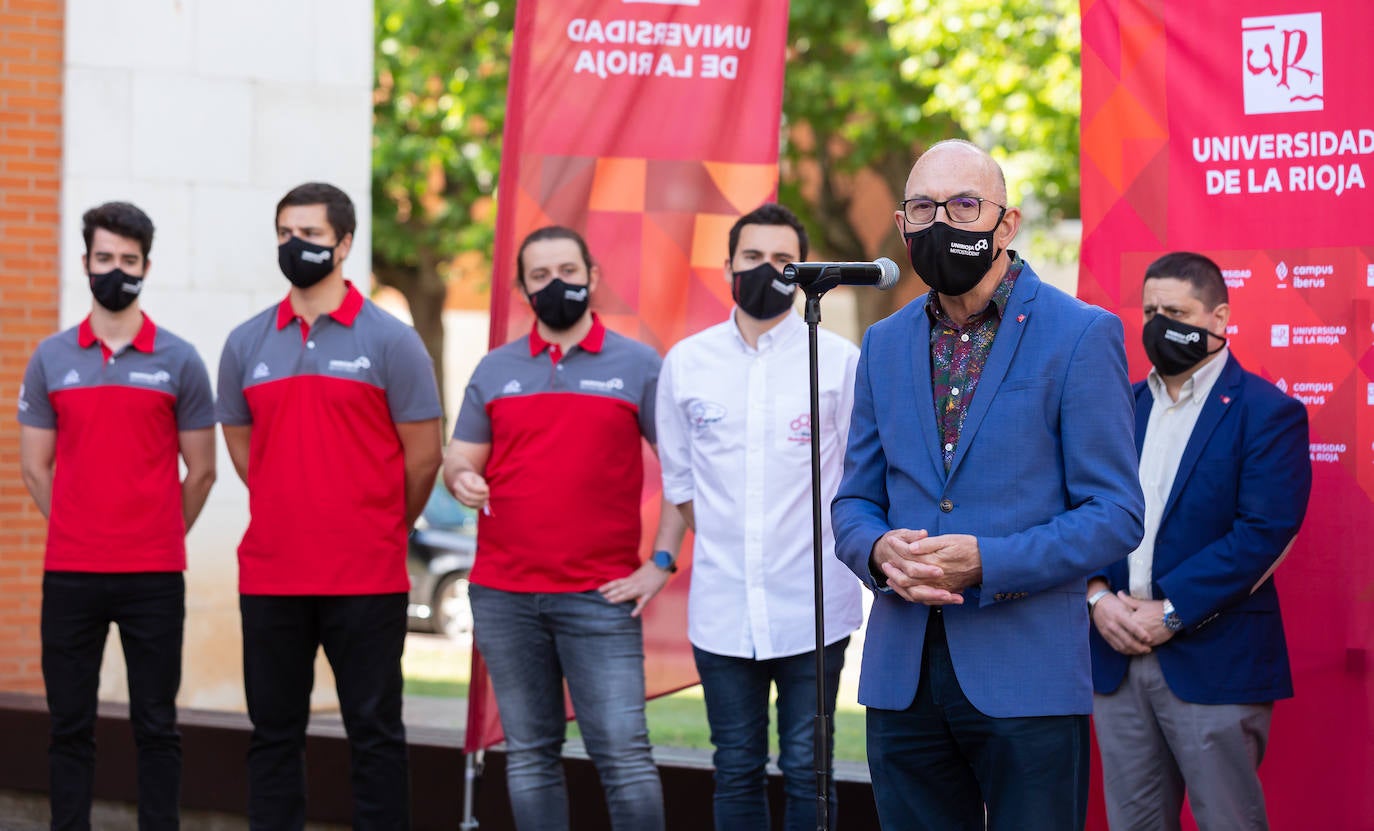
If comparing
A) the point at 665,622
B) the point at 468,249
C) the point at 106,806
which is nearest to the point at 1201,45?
the point at 665,622

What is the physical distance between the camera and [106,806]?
21.1ft

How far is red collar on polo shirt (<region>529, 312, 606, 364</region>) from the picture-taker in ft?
16.3

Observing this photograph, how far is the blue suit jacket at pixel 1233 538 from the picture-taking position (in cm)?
423

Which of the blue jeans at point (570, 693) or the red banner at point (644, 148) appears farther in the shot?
the red banner at point (644, 148)

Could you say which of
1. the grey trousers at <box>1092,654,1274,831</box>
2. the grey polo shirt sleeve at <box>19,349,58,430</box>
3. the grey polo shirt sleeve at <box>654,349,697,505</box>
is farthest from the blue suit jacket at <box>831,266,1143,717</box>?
the grey polo shirt sleeve at <box>19,349,58,430</box>

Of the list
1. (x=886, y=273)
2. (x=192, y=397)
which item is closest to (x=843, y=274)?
(x=886, y=273)

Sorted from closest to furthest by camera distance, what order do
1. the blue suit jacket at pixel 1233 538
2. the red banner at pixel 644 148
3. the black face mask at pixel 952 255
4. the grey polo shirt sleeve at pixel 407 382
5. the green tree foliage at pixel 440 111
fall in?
1. the black face mask at pixel 952 255
2. the blue suit jacket at pixel 1233 538
3. the grey polo shirt sleeve at pixel 407 382
4. the red banner at pixel 644 148
5. the green tree foliage at pixel 440 111

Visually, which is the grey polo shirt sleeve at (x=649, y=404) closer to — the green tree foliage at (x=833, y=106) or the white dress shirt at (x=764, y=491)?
the white dress shirt at (x=764, y=491)

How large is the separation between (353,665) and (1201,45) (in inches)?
130

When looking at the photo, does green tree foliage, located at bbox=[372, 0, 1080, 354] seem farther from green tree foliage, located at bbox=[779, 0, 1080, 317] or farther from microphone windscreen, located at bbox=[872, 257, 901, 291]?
microphone windscreen, located at bbox=[872, 257, 901, 291]

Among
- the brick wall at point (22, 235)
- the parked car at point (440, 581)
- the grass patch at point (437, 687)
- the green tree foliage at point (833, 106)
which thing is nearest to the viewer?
the brick wall at point (22, 235)

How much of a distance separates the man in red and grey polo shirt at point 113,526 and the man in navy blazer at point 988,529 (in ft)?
9.59

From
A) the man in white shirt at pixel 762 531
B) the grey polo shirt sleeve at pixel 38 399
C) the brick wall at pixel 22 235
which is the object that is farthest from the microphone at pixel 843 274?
the brick wall at pixel 22 235

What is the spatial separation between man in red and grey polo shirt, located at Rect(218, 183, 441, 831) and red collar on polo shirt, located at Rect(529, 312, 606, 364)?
0.36 metres
